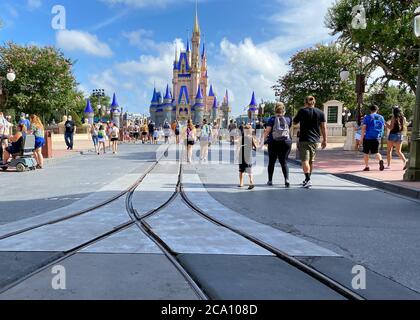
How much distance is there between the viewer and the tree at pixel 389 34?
702 inches

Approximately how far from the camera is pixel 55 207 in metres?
6.36

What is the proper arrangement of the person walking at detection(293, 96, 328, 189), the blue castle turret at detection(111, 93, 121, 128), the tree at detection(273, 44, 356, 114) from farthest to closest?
the blue castle turret at detection(111, 93, 121, 128) < the tree at detection(273, 44, 356, 114) < the person walking at detection(293, 96, 328, 189)

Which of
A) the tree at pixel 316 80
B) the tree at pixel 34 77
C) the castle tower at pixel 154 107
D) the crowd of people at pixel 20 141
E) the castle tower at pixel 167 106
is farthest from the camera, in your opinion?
the castle tower at pixel 154 107

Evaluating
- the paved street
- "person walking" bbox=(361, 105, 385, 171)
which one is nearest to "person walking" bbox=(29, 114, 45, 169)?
the paved street

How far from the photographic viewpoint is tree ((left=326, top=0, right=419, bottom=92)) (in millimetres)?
17828

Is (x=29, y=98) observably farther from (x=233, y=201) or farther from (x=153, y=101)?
(x=153, y=101)

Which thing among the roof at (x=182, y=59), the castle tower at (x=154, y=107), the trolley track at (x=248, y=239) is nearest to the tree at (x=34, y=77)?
the trolley track at (x=248, y=239)

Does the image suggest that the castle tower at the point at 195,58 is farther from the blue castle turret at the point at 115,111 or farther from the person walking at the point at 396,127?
the person walking at the point at 396,127

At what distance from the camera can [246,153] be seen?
854 cm

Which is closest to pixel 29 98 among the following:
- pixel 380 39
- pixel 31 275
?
pixel 380 39

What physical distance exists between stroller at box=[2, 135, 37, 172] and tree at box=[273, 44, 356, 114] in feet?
124

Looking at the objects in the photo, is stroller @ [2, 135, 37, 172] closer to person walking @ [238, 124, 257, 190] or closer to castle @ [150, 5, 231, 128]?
person walking @ [238, 124, 257, 190]

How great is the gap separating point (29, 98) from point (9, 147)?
86.5 feet

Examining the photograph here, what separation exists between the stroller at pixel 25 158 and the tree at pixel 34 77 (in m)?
26.2
